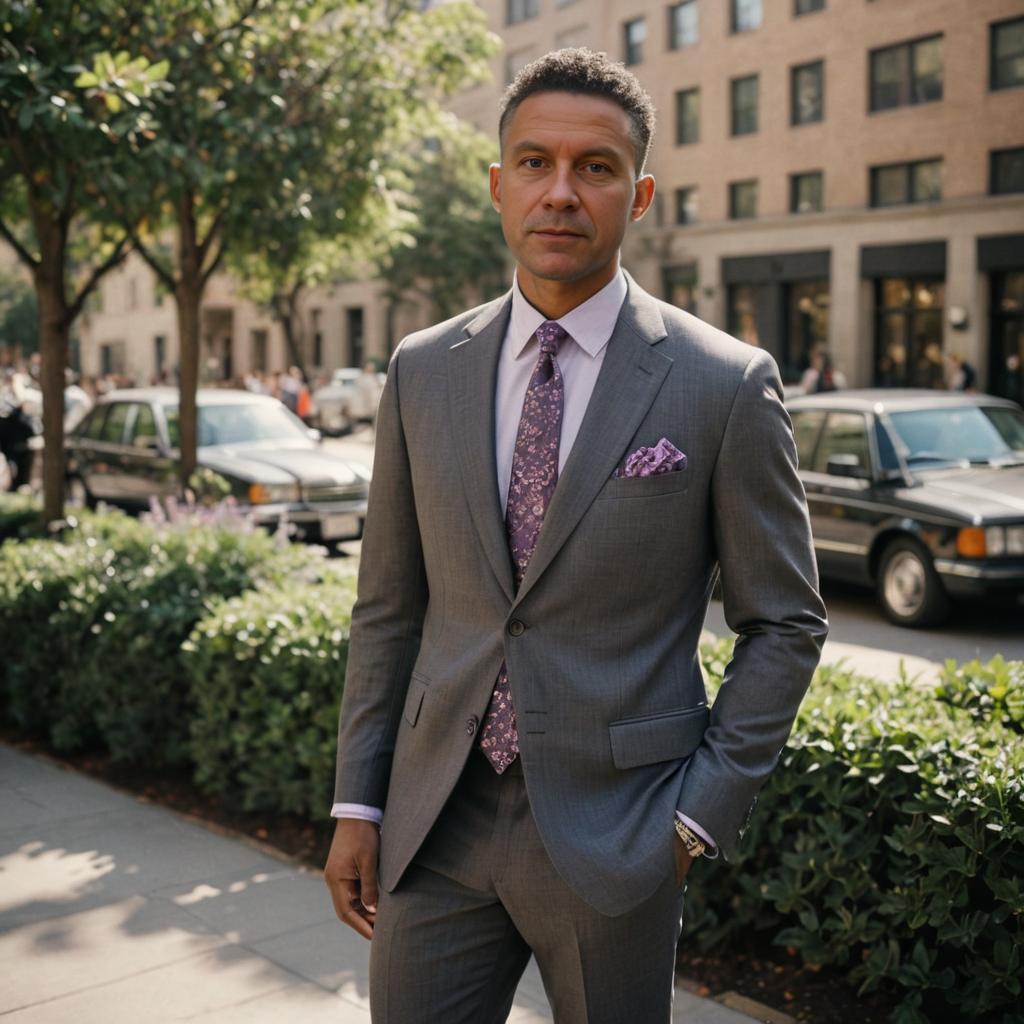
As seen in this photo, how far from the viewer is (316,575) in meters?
6.82

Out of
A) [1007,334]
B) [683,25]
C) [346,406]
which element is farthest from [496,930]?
[683,25]

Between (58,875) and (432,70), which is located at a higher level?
(432,70)

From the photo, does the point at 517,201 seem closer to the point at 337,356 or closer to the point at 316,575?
the point at 316,575

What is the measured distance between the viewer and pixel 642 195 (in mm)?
2467

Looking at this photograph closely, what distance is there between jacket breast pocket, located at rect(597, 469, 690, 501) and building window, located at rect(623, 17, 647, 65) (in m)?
42.2

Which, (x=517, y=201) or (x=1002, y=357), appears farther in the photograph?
(x=1002, y=357)

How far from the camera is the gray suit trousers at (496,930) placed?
7.39 ft

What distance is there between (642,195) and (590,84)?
236 mm

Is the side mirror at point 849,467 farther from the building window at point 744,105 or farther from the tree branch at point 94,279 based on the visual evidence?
the building window at point 744,105

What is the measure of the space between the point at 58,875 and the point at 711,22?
38.4 m

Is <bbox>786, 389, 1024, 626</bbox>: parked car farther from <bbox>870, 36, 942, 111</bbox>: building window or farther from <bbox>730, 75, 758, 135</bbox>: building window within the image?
<bbox>730, 75, 758, 135</bbox>: building window

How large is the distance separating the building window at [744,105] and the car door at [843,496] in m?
29.2

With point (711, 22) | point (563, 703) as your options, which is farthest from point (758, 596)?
point (711, 22)

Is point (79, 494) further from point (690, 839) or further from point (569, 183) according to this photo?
point (690, 839)
